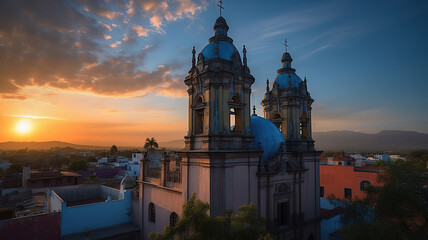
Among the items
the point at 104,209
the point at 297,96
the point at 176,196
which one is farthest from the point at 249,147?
the point at 104,209

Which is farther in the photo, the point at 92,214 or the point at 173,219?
the point at 92,214

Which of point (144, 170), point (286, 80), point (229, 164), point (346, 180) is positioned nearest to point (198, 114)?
point (229, 164)

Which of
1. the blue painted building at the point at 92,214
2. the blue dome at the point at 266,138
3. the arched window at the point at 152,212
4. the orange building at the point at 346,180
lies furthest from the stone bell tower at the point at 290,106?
the orange building at the point at 346,180

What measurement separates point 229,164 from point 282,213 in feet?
20.5

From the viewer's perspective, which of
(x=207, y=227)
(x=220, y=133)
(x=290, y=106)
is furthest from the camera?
(x=290, y=106)

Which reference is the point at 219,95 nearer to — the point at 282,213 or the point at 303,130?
the point at 282,213

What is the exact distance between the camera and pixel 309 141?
22031mm

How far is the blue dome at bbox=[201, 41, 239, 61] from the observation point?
644 inches

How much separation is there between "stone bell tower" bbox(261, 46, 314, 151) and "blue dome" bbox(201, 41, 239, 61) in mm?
7103

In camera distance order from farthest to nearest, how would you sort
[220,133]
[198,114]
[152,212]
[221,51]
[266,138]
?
[152,212] < [266,138] < [198,114] < [221,51] < [220,133]

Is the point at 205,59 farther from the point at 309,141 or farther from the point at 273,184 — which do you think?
the point at 309,141

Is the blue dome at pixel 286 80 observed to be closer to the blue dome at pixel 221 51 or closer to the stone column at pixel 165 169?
the blue dome at pixel 221 51

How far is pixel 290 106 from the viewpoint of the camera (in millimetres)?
21625

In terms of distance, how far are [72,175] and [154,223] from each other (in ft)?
133
